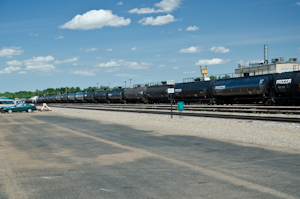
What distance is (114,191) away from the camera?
221 inches

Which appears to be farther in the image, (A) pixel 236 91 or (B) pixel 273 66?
(B) pixel 273 66

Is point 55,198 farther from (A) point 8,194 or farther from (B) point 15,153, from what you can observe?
(B) point 15,153

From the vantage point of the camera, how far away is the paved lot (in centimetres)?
558

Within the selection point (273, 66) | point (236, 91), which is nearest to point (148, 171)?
point (236, 91)

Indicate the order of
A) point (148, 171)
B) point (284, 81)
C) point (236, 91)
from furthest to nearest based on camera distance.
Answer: point (236, 91) → point (284, 81) → point (148, 171)

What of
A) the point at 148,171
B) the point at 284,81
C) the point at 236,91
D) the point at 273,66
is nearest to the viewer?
the point at 148,171

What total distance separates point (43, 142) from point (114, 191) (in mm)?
7722

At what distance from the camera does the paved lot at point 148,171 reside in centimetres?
558

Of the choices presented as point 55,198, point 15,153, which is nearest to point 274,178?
point 55,198

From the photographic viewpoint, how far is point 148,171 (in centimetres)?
716

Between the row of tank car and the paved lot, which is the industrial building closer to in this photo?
the row of tank car

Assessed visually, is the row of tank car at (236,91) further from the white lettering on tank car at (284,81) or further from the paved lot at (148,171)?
the paved lot at (148,171)

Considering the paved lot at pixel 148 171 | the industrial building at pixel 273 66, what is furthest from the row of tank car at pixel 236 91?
the industrial building at pixel 273 66

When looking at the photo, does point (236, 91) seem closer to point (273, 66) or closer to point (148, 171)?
point (148, 171)
